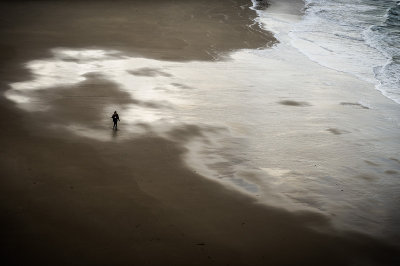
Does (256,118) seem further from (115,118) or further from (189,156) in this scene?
(115,118)

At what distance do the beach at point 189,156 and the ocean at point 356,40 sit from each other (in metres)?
0.81

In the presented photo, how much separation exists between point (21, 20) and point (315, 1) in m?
26.4

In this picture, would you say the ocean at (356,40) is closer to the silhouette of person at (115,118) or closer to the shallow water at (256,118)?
the shallow water at (256,118)

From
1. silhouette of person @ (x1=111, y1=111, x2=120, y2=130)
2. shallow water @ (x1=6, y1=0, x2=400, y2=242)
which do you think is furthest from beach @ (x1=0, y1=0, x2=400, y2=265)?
silhouette of person @ (x1=111, y1=111, x2=120, y2=130)

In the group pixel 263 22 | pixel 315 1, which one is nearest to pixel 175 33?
pixel 263 22

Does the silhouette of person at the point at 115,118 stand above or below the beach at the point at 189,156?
above

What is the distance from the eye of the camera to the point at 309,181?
9734 mm

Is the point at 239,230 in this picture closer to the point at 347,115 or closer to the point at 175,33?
the point at 347,115

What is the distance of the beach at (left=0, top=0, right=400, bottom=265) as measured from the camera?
7355 millimetres

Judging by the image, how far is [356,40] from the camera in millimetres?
23594

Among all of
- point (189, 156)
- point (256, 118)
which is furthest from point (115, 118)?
point (256, 118)

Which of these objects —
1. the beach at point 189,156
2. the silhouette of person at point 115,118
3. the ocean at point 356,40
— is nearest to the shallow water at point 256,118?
the beach at point 189,156

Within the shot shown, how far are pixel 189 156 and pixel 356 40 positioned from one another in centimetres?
1733

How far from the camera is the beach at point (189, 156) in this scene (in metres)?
7.36
